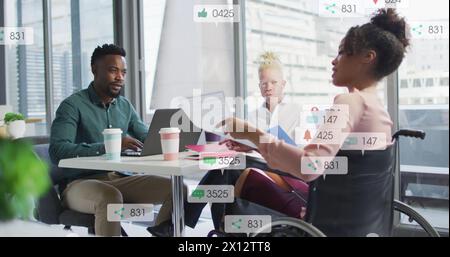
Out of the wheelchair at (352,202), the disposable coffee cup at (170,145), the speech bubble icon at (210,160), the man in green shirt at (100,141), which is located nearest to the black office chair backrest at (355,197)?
the wheelchair at (352,202)

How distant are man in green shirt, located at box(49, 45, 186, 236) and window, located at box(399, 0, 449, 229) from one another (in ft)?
4.12

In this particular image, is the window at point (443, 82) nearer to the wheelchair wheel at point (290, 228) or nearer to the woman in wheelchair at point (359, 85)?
the woman in wheelchair at point (359, 85)

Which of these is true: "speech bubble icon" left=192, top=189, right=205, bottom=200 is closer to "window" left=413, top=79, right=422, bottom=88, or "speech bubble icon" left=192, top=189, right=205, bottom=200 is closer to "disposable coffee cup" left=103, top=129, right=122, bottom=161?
"disposable coffee cup" left=103, top=129, right=122, bottom=161

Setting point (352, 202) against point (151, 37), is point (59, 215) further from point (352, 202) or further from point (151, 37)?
point (151, 37)

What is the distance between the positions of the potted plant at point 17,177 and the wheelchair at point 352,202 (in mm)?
488

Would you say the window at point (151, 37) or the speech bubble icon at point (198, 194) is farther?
the window at point (151, 37)

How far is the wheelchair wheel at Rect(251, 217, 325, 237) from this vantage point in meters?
0.94

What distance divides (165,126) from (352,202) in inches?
29.0

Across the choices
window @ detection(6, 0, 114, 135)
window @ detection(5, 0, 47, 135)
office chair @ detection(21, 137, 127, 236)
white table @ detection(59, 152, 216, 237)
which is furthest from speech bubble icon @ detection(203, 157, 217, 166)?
window @ detection(5, 0, 47, 135)

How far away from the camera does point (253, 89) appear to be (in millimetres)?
2404

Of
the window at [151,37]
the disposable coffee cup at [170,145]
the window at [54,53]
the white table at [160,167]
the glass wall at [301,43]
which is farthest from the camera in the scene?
the window at [54,53]

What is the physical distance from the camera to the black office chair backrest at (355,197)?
3.29 feet

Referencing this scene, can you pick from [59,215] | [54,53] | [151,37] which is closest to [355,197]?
[59,215]
